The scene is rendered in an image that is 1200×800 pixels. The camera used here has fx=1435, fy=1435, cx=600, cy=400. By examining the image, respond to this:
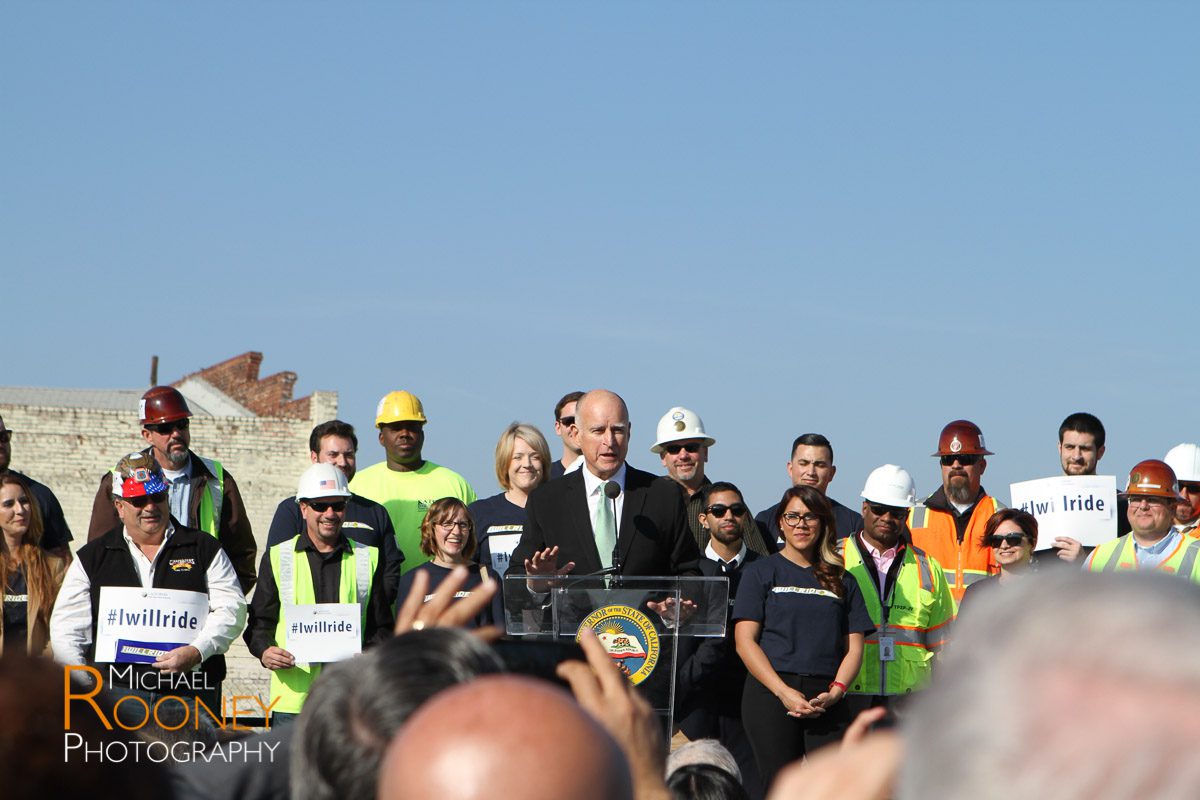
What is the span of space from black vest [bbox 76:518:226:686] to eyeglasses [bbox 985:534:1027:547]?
437 centimetres

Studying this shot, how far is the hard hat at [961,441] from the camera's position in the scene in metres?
9.02

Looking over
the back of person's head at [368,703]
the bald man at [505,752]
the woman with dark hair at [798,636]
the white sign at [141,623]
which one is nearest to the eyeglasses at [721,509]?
the woman with dark hair at [798,636]

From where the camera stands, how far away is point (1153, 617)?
38.4 inches

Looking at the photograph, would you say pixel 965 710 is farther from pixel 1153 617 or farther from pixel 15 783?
pixel 15 783

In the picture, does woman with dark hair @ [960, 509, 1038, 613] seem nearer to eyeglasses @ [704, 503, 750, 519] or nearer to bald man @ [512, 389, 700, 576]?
eyeglasses @ [704, 503, 750, 519]

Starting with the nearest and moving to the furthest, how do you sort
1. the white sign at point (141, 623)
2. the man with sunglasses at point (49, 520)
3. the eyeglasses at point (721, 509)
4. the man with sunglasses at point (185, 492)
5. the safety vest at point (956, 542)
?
the white sign at point (141, 623), the man with sunglasses at point (49, 520), the man with sunglasses at point (185, 492), the eyeglasses at point (721, 509), the safety vest at point (956, 542)

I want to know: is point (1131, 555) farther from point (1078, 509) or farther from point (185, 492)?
point (185, 492)

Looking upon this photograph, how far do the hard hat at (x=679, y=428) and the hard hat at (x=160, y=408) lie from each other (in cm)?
303

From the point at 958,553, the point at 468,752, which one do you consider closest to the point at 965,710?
the point at 468,752

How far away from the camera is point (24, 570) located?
25.5 ft

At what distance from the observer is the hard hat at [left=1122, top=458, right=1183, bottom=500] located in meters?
7.83

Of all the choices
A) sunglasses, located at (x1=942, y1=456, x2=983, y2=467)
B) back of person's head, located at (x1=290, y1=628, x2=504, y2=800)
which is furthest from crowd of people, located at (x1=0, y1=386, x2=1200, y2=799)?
back of person's head, located at (x1=290, y1=628, x2=504, y2=800)

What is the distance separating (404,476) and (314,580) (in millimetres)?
1666

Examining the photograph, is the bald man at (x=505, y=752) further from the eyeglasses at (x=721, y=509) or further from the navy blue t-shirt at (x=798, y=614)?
the eyeglasses at (x=721, y=509)
